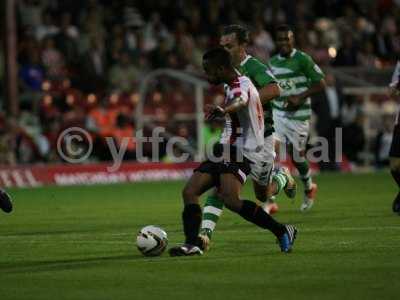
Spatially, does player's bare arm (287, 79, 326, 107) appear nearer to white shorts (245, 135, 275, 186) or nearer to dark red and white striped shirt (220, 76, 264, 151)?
white shorts (245, 135, 275, 186)

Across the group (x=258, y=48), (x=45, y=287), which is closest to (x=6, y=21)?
(x=258, y=48)

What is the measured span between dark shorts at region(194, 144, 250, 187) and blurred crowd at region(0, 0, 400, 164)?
13211 millimetres

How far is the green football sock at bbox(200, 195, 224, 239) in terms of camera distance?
1103cm

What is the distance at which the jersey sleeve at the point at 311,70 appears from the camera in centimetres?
1591

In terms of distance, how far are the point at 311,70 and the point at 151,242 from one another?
Answer: 6.09 meters

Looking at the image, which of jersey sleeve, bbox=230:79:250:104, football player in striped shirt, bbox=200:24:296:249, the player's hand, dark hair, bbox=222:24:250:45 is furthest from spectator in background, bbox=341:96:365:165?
the player's hand

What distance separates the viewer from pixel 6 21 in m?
24.8

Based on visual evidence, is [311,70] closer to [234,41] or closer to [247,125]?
[234,41]

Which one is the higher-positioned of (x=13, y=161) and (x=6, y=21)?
(x=6, y=21)

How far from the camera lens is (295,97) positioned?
626 inches

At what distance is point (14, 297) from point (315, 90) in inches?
328

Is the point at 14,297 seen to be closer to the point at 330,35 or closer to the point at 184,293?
the point at 184,293

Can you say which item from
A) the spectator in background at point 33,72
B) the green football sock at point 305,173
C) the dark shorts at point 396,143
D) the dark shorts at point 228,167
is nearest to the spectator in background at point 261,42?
the spectator in background at point 33,72

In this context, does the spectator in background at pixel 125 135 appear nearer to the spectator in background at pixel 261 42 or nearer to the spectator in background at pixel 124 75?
the spectator in background at pixel 124 75
